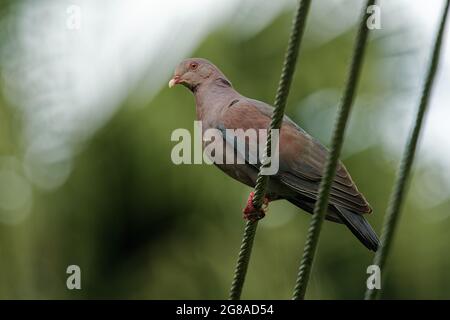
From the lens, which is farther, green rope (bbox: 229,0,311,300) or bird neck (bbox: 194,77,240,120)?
bird neck (bbox: 194,77,240,120)

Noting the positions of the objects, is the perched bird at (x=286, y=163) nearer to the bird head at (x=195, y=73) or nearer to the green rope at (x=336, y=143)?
the bird head at (x=195, y=73)

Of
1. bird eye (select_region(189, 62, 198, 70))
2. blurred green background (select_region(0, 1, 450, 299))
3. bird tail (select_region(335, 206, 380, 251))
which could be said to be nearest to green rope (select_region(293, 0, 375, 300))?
bird tail (select_region(335, 206, 380, 251))

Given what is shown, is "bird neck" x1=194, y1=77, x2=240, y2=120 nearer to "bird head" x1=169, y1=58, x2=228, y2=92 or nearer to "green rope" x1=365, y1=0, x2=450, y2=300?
"bird head" x1=169, y1=58, x2=228, y2=92

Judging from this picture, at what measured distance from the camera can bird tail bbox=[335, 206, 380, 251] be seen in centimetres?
398

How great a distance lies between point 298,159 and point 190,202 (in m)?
5.59

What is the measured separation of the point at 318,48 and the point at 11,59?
320 centimetres

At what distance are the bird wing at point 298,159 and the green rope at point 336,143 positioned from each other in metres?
1.17

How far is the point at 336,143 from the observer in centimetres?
283

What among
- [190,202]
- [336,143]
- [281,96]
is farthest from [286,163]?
[190,202]

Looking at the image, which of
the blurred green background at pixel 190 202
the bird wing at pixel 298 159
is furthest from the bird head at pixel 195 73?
the blurred green background at pixel 190 202

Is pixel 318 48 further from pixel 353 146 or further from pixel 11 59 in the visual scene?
pixel 11 59

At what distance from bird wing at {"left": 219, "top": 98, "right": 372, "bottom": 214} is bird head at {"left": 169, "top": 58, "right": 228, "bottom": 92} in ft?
0.84

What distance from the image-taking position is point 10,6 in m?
9.57

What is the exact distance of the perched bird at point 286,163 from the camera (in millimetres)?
4121
